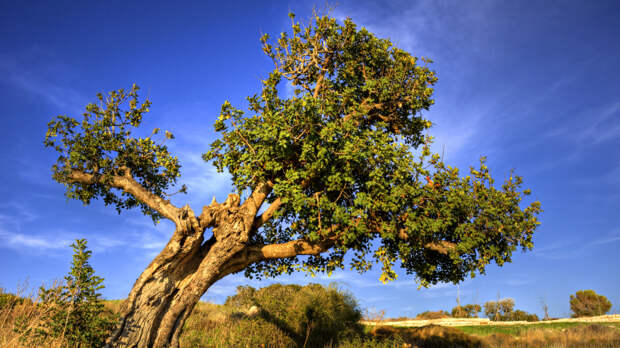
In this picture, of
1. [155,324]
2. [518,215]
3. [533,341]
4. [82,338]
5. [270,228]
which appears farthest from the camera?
[533,341]

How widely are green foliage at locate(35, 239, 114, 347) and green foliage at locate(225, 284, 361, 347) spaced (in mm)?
9396

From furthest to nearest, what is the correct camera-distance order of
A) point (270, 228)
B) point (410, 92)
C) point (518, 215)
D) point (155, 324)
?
1. point (410, 92)
2. point (270, 228)
3. point (518, 215)
4. point (155, 324)

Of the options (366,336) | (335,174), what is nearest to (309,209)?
(335,174)

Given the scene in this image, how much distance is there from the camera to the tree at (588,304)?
170 ft

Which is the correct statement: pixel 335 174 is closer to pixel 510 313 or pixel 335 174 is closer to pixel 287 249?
pixel 287 249

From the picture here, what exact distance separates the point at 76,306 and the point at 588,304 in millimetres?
65419

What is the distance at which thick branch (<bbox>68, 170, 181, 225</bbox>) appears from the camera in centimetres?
1307

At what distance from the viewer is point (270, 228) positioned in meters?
14.1

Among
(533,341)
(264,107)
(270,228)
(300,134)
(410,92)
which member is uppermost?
(410,92)

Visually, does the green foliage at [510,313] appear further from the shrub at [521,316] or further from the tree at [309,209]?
the tree at [309,209]

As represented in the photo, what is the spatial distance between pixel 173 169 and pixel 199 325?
840cm

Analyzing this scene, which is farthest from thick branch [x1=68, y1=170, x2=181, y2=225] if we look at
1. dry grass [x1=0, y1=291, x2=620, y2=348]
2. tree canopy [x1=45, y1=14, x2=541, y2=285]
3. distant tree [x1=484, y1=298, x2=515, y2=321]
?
distant tree [x1=484, y1=298, x2=515, y2=321]

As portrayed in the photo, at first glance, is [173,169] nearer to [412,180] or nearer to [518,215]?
[412,180]

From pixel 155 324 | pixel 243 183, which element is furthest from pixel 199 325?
pixel 243 183
